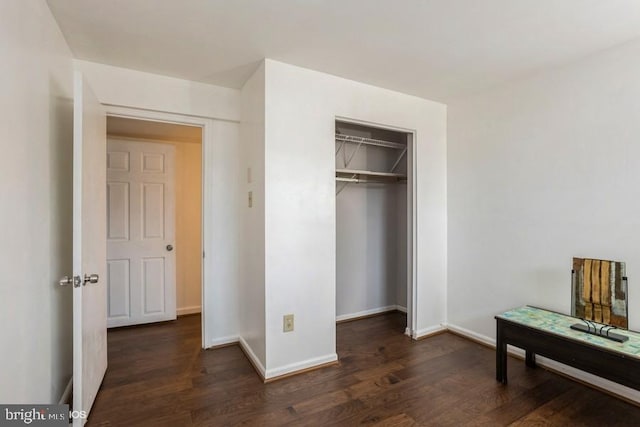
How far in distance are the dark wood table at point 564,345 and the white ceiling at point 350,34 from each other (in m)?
1.86

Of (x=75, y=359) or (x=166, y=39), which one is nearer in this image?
(x=75, y=359)

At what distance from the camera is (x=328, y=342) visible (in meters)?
2.60

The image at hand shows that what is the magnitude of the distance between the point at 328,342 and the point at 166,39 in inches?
96.9

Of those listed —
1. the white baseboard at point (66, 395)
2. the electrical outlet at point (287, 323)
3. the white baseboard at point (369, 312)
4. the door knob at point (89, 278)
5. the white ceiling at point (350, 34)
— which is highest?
the white ceiling at point (350, 34)

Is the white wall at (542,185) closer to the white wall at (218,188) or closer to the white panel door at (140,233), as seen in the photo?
the white wall at (218,188)

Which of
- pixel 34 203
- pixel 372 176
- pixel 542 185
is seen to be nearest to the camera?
pixel 34 203

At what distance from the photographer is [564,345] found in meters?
2.00

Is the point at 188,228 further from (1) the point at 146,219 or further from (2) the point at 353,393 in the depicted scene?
(2) the point at 353,393

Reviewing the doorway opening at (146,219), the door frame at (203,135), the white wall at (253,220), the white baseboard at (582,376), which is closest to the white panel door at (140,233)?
the doorway opening at (146,219)

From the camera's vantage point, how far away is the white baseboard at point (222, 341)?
114 inches

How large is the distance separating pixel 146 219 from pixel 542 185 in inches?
151

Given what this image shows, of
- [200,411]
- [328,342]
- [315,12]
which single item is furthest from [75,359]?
[315,12]

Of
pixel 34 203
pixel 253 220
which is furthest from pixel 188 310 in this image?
pixel 34 203

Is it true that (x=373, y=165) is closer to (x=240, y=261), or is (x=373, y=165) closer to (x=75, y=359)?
(x=240, y=261)
